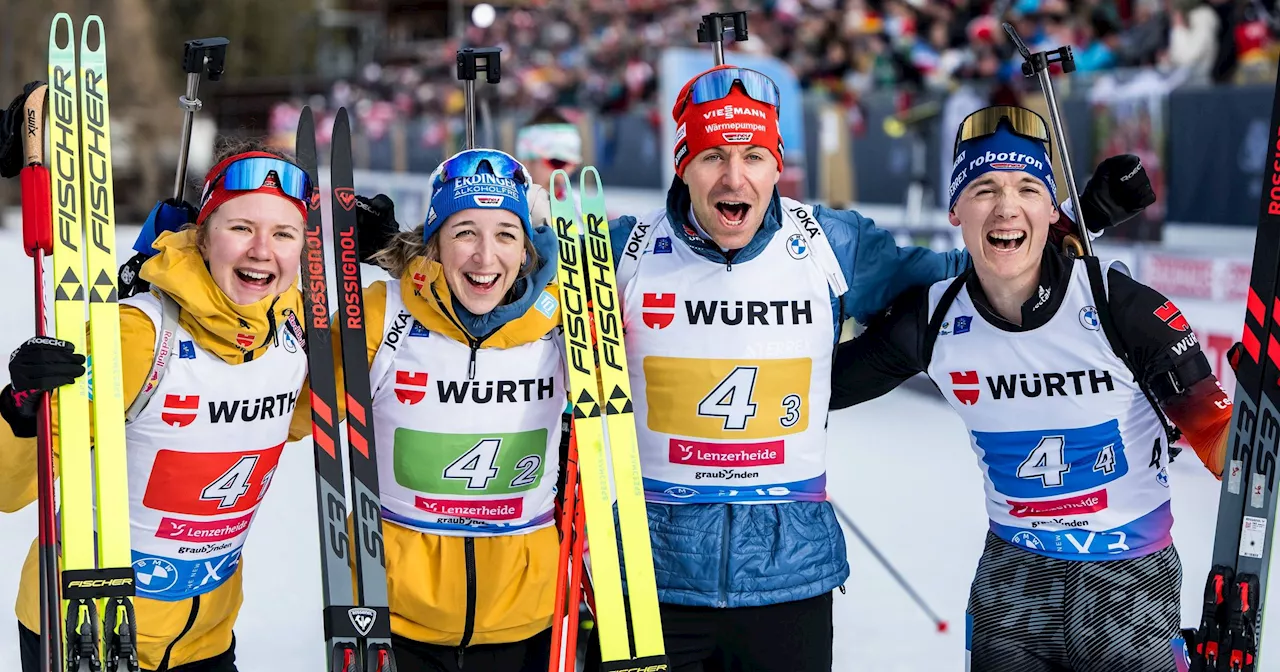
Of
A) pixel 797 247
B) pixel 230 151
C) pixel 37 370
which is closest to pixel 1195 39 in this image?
pixel 797 247

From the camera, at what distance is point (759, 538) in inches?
109

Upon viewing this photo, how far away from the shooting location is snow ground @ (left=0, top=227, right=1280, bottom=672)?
4.44 m

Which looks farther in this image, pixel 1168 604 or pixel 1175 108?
pixel 1175 108

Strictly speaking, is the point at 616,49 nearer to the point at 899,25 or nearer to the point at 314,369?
the point at 899,25

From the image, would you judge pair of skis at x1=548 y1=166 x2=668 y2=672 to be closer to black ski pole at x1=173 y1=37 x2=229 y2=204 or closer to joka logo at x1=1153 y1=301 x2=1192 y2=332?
black ski pole at x1=173 y1=37 x2=229 y2=204

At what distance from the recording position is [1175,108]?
9.16m

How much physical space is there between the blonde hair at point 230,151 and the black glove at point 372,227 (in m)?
0.34

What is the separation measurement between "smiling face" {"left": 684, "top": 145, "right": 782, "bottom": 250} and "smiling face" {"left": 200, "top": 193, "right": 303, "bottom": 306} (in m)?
0.88

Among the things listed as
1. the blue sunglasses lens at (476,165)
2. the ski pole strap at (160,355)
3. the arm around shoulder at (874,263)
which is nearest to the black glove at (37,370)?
the ski pole strap at (160,355)

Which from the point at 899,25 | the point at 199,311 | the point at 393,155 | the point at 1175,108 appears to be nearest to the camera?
the point at 199,311

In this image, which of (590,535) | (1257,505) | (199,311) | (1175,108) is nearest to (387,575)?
(590,535)

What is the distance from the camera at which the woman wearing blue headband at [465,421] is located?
277cm

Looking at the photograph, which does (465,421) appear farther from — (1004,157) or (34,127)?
(1004,157)

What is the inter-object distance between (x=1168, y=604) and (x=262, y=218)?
6.87 ft
